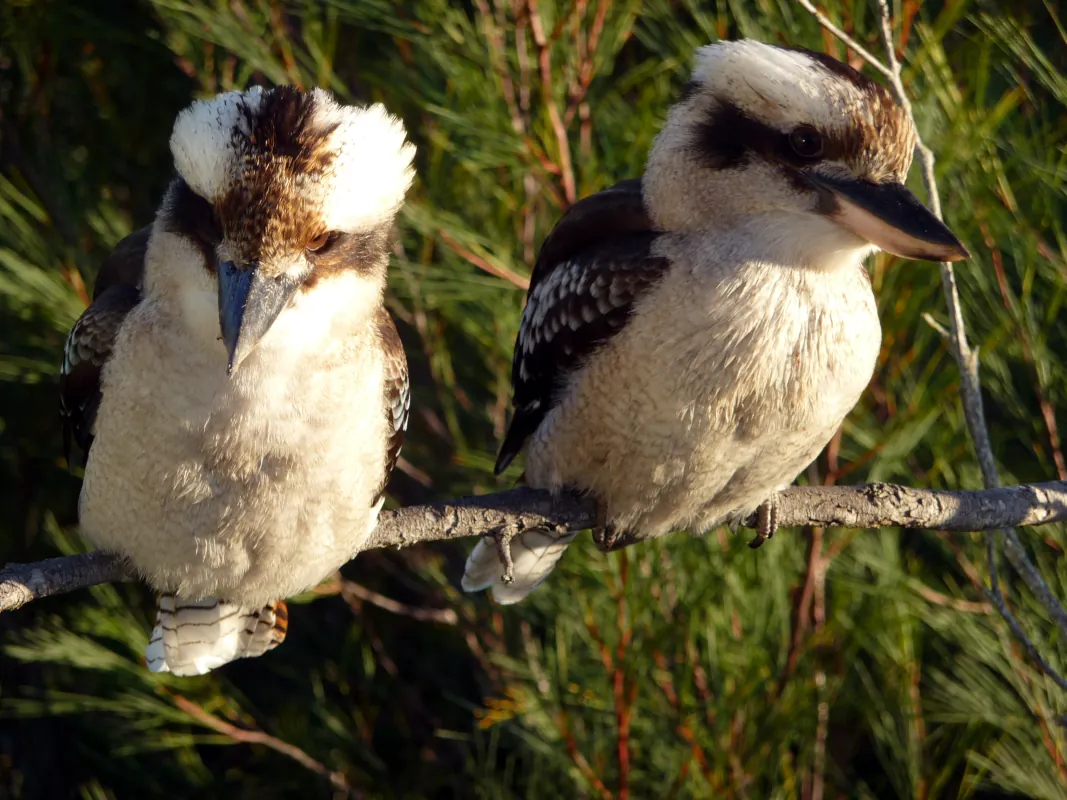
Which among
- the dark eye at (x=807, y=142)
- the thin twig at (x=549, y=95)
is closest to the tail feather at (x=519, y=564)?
the thin twig at (x=549, y=95)

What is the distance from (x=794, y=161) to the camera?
1852mm

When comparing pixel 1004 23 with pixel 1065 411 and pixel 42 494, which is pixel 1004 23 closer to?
pixel 1065 411

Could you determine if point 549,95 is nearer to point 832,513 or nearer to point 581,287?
point 581,287

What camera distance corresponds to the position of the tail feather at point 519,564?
99.2 inches

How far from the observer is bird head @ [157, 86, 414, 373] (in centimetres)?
159

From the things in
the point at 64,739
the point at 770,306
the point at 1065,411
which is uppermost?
the point at 770,306

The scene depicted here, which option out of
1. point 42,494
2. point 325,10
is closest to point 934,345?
point 325,10

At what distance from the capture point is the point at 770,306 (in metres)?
1.92

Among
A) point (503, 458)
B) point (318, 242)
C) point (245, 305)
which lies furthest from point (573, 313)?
point (245, 305)

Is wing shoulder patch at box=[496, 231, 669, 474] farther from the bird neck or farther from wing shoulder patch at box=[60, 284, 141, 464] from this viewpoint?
wing shoulder patch at box=[60, 284, 141, 464]

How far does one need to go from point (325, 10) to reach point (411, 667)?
1.81 meters

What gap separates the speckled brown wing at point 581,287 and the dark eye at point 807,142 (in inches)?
10.8

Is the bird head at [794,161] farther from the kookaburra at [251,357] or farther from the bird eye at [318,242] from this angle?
the bird eye at [318,242]

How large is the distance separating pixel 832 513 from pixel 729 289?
40 cm
